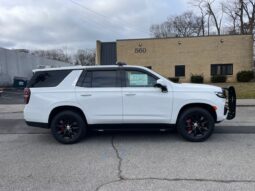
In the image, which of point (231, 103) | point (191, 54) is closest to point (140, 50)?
point (191, 54)

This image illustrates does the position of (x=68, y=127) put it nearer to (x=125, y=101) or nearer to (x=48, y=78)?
(x=48, y=78)

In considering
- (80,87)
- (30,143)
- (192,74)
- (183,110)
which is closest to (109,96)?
(80,87)

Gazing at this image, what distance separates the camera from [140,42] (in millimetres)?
33969

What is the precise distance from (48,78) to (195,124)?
3630 millimetres

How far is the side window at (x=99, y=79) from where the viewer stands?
702 cm

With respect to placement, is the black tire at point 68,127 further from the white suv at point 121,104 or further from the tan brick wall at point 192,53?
the tan brick wall at point 192,53

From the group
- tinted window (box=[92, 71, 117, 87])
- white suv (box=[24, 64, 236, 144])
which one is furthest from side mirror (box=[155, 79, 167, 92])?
tinted window (box=[92, 71, 117, 87])

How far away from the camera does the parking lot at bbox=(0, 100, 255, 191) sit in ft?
14.7

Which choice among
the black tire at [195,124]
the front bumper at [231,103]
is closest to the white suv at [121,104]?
the black tire at [195,124]

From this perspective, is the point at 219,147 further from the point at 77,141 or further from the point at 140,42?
the point at 140,42

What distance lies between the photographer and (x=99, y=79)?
7.07 meters

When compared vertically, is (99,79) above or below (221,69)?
below

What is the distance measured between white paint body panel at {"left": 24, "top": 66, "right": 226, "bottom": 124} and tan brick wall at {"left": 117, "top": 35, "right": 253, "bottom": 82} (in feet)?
88.9

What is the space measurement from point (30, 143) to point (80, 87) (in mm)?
1828
